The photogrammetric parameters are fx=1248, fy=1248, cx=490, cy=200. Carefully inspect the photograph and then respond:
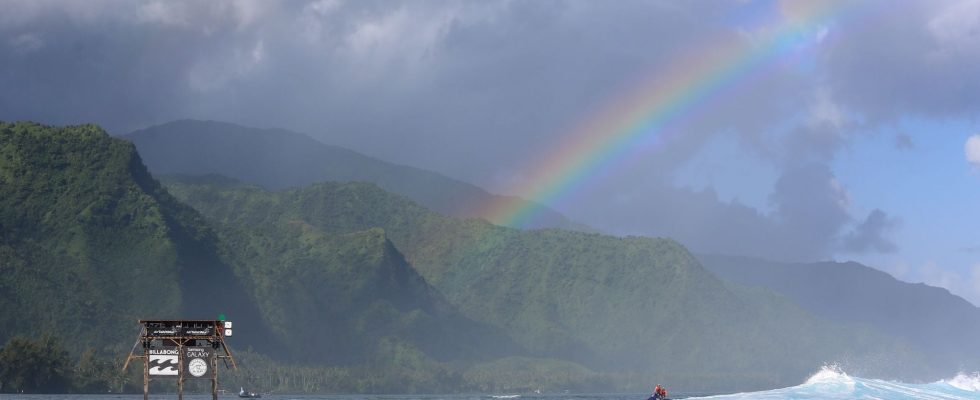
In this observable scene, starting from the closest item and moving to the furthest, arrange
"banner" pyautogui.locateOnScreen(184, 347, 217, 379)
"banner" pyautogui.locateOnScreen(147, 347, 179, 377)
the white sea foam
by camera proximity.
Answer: "banner" pyautogui.locateOnScreen(147, 347, 179, 377), "banner" pyautogui.locateOnScreen(184, 347, 217, 379), the white sea foam

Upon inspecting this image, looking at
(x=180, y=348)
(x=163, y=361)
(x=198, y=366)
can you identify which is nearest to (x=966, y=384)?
(x=198, y=366)

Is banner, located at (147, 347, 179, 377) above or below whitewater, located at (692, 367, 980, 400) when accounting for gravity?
above

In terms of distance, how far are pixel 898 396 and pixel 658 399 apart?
31347 mm

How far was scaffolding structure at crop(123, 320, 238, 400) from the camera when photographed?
106562 millimetres

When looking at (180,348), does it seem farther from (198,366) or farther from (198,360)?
(198,366)

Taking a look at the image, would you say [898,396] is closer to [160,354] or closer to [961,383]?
[961,383]

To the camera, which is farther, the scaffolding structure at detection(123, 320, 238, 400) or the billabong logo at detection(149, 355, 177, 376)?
the billabong logo at detection(149, 355, 177, 376)

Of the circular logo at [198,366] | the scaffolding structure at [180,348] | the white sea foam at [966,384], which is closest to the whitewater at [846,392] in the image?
the white sea foam at [966,384]

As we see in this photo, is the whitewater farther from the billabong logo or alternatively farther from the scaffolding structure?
the billabong logo

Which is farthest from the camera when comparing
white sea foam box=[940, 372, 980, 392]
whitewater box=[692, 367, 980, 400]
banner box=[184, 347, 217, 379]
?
white sea foam box=[940, 372, 980, 392]

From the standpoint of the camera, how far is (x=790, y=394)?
145750 mm

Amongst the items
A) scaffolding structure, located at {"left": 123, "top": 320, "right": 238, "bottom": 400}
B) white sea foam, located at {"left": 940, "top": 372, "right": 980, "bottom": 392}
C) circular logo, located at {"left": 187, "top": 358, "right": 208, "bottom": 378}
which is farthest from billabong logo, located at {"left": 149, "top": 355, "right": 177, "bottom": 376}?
white sea foam, located at {"left": 940, "top": 372, "right": 980, "bottom": 392}

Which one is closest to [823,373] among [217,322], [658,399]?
[658,399]

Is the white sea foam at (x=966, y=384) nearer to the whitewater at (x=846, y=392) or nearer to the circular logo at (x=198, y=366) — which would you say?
the whitewater at (x=846, y=392)
